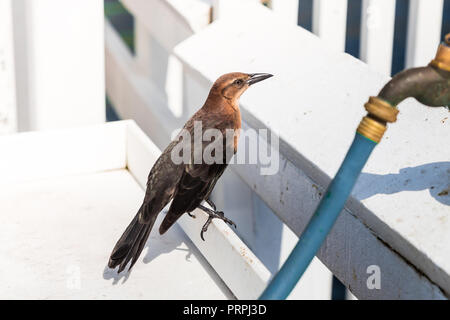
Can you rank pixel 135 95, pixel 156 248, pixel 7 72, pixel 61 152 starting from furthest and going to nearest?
pixel 135 95 < pixel 7 72 < pixel 61 152 < pixel 156 248

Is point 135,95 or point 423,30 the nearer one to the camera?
point 423,30

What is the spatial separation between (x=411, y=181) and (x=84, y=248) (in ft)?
2.39

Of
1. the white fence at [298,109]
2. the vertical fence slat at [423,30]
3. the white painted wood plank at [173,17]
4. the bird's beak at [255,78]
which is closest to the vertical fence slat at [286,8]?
the white fence at [298,109]

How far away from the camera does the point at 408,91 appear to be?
1220 millimetres

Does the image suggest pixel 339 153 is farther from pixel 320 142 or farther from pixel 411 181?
pixel 411 181

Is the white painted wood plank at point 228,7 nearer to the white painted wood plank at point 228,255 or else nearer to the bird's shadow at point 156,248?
the white painted wood plank at point 228,255

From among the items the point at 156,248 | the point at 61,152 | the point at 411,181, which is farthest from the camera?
the point at 61,152

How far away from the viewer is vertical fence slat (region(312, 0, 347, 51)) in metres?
2.39

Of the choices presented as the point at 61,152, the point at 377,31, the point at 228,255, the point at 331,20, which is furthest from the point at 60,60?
the point at 228,255

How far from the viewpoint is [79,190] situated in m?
2.11

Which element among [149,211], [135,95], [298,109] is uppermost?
[298,109]

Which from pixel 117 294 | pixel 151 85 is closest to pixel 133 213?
pixel 117 294

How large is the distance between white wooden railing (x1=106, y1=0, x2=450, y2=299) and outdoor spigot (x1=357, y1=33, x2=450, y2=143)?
0.90 ft

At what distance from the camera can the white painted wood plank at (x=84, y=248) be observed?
62.6 inches
